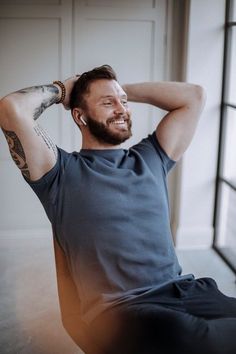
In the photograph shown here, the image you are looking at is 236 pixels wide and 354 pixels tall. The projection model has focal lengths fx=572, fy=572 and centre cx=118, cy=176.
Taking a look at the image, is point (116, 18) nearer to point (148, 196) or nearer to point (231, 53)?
point (231, 53)

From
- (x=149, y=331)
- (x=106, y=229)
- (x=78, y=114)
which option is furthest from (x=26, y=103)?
(x=149, y=331)

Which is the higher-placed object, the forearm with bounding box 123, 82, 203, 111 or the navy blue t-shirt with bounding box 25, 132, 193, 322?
the forearm with bounding box 123, 82, 203, 111

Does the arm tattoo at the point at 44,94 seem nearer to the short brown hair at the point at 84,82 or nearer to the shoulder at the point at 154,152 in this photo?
the short brown hair at the point at 84,82

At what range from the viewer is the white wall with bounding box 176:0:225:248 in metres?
3.61

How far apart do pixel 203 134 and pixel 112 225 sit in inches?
83.6

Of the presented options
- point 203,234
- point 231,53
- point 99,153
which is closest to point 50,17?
point 231,53

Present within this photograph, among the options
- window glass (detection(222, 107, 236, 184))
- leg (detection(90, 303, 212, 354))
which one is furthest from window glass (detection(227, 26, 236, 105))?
leg (detection(90, 303, 212, 354))

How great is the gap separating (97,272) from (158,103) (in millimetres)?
723

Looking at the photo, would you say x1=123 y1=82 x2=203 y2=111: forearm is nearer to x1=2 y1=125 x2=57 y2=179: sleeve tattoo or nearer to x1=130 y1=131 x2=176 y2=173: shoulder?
x1=130 y1=131 x2=176 y2=173: shoulder

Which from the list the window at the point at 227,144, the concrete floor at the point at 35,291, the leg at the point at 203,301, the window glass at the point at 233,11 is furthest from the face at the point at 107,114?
the window glass at the point at 233,11

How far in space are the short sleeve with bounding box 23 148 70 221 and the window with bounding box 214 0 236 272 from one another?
6.60ft

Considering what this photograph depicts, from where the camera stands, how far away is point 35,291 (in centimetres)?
321

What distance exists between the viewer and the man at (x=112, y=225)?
1656 millimetres

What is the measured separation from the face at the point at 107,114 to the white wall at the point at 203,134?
71.4 inches
